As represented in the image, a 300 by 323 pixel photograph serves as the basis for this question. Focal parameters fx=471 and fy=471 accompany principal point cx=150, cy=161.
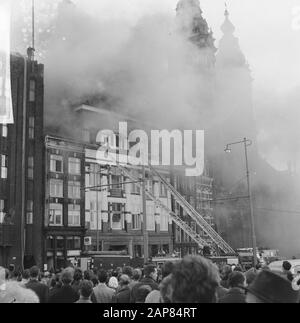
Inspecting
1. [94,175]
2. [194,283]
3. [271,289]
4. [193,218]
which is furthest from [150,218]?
[271,289]

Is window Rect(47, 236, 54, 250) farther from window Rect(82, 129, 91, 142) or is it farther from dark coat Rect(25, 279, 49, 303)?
dark coat Rect(25, 279, 49, 303)

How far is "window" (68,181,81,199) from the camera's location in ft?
96.3

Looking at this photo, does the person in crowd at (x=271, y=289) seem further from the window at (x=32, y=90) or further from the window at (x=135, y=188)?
the window at (x=135, y=188)

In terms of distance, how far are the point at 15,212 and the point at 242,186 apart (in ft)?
75.2

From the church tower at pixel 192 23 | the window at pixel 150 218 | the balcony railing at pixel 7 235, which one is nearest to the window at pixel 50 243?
the balcony railing at pixel 7 235

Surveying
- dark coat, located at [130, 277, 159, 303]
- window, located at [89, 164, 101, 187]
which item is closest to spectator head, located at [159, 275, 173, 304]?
dark coat, located at [130, 277, 159, 303]

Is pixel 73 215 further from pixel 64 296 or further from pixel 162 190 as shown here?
pixel 64 296

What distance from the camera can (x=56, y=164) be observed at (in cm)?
2916

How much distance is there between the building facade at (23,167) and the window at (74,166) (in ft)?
7.18

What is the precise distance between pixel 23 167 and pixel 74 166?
445 cm

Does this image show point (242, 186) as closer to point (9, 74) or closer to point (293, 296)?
point (9, 74)

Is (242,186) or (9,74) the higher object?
(9,74)

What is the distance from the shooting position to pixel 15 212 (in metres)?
26.2
